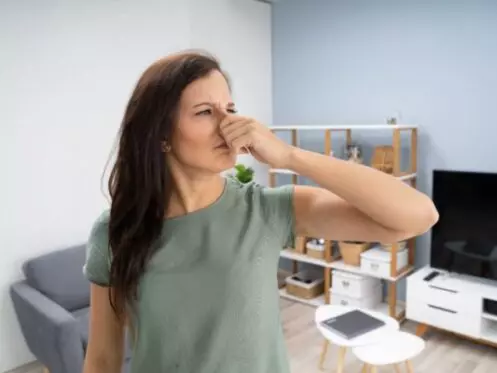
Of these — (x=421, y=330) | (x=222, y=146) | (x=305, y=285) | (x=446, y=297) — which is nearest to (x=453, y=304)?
(x=446, y=297)

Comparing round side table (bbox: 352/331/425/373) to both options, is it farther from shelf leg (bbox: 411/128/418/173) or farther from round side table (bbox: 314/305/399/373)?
shelf leg (bbox: 411/128/418/173)

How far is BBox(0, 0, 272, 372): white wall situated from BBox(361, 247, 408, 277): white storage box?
195 centimetres

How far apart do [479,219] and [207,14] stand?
259cm

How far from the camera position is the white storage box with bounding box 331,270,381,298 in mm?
3557

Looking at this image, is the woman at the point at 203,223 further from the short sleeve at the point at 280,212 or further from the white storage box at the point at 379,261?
the white storage box at the point at 379,261

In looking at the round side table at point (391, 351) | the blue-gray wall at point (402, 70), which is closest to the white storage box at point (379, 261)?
the blue-gray wall at point (402, 70)

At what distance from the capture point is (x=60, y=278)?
9.42ft

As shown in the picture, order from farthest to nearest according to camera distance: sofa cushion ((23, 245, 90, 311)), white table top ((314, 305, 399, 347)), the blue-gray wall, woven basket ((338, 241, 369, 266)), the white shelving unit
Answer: woven basket ((338, 241, 369, 266))
the white shelving unit
the blue-gray wall
sofa cushion ((23, 245, 90, 311))
white table top ((314, 305, 399, 347))

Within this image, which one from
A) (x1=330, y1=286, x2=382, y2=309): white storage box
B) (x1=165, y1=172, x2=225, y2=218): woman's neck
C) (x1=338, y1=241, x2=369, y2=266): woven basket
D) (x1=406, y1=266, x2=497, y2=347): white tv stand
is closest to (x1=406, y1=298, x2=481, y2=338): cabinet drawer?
(x1=406, y1=266, x2=497, y2=347): white tv stand

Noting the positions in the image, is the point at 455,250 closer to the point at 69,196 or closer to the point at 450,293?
the point at 450,293

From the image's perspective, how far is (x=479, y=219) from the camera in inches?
119

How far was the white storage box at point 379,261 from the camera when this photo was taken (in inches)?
134

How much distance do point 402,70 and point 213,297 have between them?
126 inches

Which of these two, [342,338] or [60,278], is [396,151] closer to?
[342,338]
